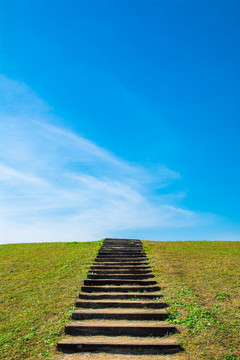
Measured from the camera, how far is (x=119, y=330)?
7.92 meters

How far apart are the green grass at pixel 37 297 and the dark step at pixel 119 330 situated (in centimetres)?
47

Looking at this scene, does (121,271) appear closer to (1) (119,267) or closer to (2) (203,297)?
(1) (119,267)

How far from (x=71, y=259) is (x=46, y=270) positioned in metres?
2.08

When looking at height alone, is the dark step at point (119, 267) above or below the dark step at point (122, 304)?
above

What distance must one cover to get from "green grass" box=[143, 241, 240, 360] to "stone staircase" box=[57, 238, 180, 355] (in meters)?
0.50

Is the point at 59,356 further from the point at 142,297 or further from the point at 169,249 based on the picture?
the point at 169,249

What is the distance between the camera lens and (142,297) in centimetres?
1029

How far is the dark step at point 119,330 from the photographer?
7.88 metres

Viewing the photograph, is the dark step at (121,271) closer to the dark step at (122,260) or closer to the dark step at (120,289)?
the dark step at (122,260)

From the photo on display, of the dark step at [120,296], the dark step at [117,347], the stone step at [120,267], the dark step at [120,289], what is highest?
the stone step at [120,267]

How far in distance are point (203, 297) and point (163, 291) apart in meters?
1.59

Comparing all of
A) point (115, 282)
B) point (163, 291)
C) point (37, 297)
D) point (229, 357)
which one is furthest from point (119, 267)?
point (229, 357)

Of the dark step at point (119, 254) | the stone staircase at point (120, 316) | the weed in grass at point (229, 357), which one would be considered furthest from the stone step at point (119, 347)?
the dark step at point (119, 254)

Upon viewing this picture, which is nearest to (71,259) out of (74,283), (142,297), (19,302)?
(74,283)
